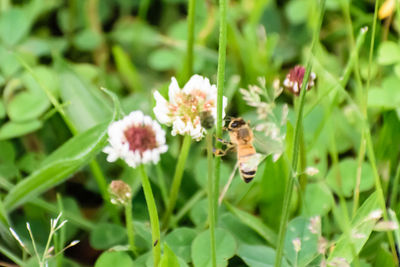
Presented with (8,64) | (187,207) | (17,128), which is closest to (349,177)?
(187,207)

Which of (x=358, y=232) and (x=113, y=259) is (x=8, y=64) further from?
(x=358, y=232)

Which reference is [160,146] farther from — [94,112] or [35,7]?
[35,7]

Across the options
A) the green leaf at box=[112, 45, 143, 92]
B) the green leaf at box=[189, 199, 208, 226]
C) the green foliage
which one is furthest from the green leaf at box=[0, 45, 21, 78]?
the green leaf at box=[189, 199, 208, 226]

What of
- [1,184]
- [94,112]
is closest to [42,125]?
[94,112]

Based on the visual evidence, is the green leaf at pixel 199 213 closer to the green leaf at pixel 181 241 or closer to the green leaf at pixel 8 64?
the green leaf at pixel 181 241

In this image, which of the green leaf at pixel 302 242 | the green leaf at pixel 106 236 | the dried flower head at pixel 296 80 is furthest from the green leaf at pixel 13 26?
the green leaf at pixel 302 242
